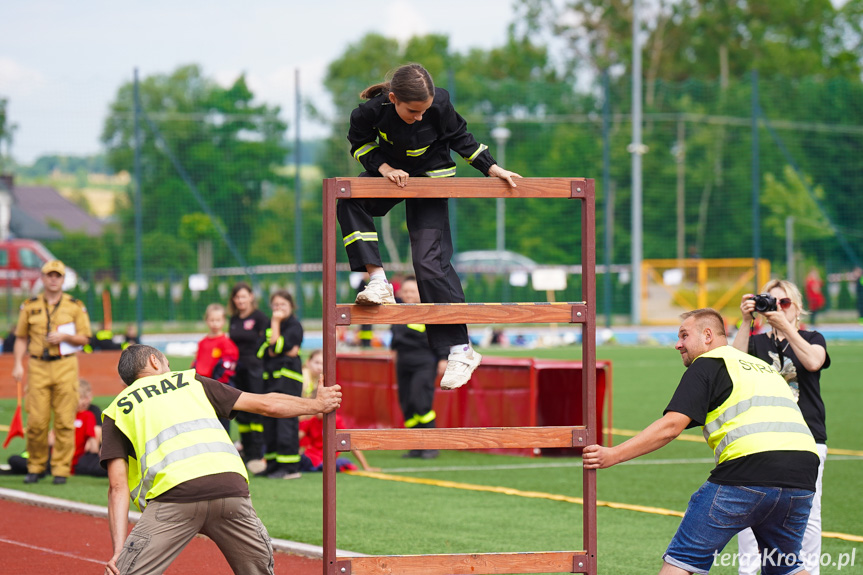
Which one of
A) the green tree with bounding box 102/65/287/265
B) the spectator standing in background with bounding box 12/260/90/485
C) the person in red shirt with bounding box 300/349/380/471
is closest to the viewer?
the spectator standing in background with bounding box 12/260/90/485

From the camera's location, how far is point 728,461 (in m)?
5.01

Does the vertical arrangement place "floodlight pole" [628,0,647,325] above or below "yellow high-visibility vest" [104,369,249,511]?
above

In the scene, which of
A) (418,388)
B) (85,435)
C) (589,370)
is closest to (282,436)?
(418,388)

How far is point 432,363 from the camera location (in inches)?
468

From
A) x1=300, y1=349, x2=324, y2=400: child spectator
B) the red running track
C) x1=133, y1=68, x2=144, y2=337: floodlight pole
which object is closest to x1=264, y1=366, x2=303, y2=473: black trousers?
x1=300, y1=349, x2=324, y2=400: child spectator

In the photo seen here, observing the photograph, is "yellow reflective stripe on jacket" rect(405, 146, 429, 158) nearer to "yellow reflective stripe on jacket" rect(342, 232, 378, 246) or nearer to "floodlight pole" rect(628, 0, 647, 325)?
"yellow reflective stripe on jacket" rect(342, 232, 378, 246)

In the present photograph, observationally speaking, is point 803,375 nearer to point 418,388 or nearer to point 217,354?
point 418,388

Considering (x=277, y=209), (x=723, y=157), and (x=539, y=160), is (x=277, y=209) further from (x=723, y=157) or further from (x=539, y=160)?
(x=723, y=157)

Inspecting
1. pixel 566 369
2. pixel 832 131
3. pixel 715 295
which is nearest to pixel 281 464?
pixel 566 369

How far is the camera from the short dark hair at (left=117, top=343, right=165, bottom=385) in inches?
204

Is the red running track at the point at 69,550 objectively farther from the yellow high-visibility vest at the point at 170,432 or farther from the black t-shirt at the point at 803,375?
the black t-shirt at the point at 803,375

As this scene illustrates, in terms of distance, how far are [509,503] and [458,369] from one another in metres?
4.38

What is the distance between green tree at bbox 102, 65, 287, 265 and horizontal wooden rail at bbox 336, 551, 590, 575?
2373cm

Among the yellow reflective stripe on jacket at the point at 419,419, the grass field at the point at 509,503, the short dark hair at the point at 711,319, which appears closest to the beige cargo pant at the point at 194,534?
the short dark hair at the point at 711,319
